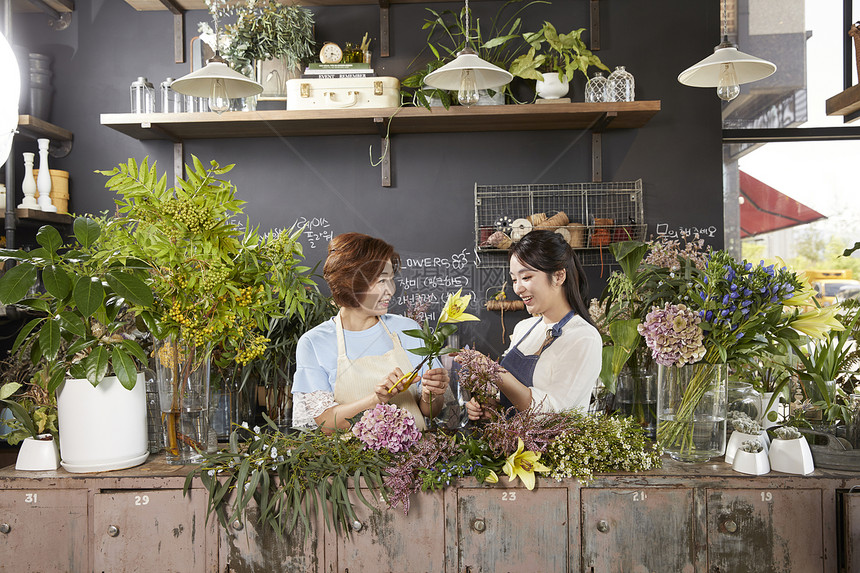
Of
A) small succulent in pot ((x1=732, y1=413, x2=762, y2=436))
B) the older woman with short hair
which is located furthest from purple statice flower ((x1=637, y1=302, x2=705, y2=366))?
the older woman with short hair

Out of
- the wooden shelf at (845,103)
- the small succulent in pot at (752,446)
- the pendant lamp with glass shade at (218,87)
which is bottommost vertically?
the small succulent in pot at (752,446)

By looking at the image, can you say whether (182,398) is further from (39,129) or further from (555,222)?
(39,129)

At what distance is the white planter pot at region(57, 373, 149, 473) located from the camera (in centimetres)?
148

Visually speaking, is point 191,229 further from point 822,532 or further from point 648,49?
point 648,49

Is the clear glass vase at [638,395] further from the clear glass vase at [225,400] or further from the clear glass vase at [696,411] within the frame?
the clear glass vase at [225,400]

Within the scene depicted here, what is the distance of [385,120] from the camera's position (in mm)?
2947

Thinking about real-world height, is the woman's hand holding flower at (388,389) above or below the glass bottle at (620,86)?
below

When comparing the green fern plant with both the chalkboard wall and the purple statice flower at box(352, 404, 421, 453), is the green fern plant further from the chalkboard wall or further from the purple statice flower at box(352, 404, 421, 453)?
the chalkboard wall

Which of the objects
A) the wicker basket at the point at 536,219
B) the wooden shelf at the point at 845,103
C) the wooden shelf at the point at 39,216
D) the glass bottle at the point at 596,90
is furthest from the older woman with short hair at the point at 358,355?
the wooden shelf at the point at 845,103

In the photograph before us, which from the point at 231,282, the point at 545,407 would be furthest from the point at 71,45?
the point at 545,407

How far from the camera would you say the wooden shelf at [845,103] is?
2889mm

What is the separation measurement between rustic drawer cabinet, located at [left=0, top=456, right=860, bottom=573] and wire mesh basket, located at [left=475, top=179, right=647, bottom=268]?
1.69 m

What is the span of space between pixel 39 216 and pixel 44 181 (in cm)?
20

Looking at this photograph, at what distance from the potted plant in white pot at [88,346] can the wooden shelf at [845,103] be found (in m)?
3.09
